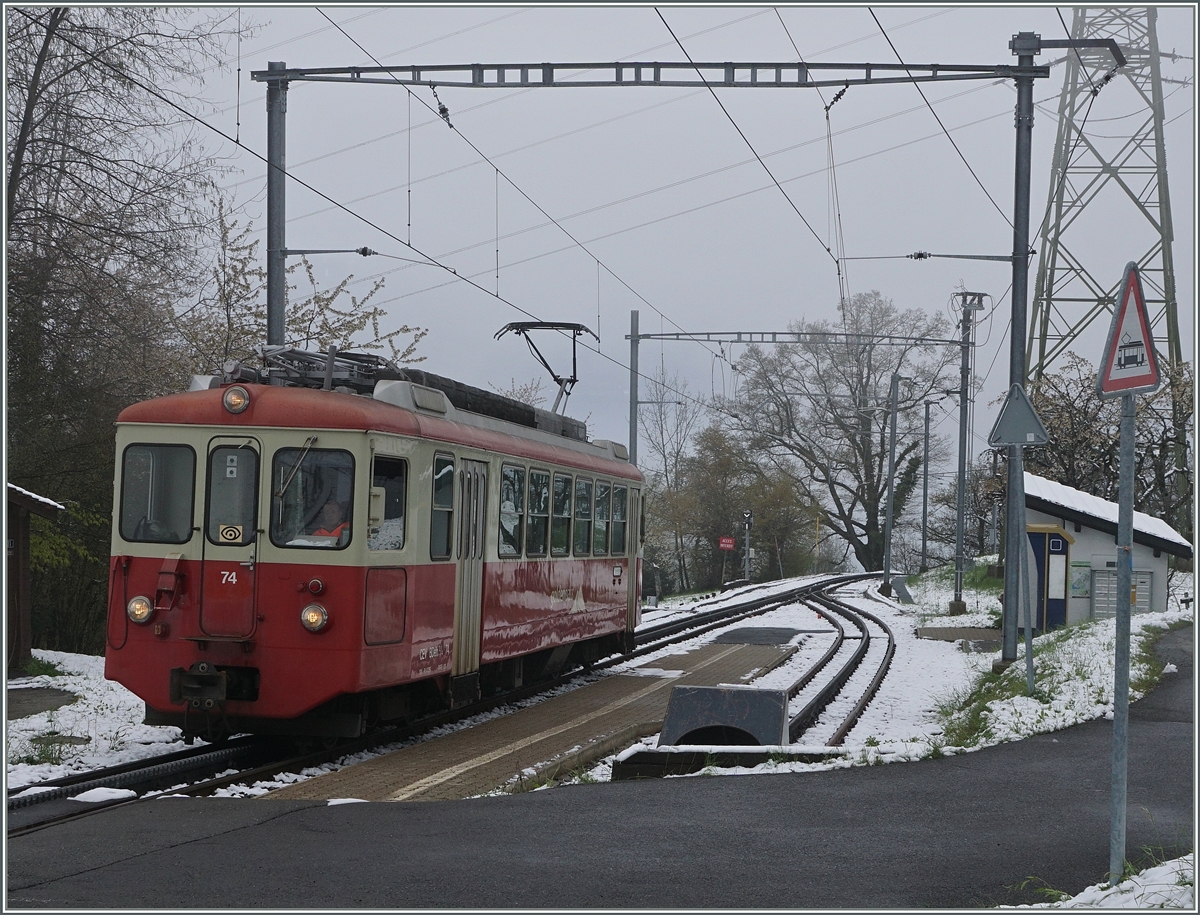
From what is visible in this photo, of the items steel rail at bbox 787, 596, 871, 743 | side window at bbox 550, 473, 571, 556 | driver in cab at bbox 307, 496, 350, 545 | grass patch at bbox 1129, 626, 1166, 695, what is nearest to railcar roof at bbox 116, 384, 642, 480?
driver in cab at bbox 307, 496, 350, 545

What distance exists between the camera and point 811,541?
2448 inches

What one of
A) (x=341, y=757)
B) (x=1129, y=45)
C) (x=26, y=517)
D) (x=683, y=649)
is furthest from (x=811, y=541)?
(x=341, y=757)

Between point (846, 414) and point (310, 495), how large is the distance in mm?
47448

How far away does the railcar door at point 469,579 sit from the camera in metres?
11.6

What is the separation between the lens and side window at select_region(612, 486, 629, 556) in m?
17.2

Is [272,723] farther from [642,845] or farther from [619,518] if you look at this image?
[619,518]

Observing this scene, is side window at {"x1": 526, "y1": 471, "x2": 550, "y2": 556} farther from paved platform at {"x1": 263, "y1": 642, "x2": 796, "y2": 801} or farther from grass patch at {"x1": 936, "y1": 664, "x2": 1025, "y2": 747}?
grass patch at {"x1": 936, "y1": 664, "x2": 1025, "y2": 747}

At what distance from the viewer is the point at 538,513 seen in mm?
13914

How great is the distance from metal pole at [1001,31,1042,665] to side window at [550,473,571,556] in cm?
502

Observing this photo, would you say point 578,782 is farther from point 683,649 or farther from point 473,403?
point 683,649

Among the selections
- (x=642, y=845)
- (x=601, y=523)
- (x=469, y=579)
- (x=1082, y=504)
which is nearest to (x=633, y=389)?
(x=1082, y=504)

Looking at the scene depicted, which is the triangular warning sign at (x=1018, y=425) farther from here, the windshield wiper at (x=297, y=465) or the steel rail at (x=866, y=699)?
the windshield wiper at (x=297, y=465)

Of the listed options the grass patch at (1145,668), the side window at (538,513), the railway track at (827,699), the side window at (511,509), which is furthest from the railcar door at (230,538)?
the grass patch at (1145,668)

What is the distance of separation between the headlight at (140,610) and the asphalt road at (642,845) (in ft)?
6.85
